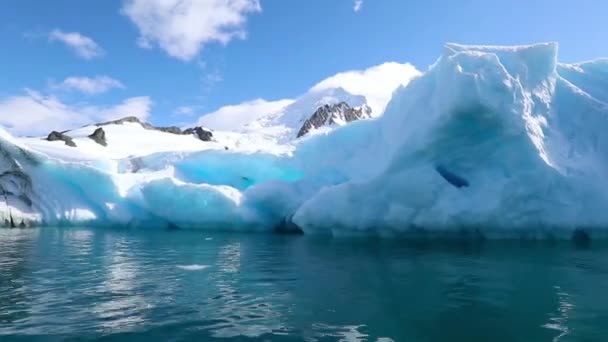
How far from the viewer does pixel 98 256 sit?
10.9 meters

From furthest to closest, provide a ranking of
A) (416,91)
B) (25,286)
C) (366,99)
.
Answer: (366,99) < (416,91) < (25,286)

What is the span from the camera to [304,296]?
6637 mm

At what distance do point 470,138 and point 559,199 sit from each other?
3.26 meters

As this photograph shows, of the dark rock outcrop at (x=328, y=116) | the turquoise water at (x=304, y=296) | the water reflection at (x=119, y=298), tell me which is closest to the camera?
the turquoise water at (x=304, y=296)

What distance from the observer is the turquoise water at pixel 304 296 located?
16.2 ft

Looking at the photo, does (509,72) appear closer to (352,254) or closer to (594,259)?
(594,259)

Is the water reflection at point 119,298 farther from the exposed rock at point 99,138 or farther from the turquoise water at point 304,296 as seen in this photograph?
the exposed rock at point 99,138

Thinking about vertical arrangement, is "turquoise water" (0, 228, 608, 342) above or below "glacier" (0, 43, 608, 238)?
below

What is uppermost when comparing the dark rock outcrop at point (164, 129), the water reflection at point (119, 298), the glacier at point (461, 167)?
the dark rock outcrop at point (164, 129)


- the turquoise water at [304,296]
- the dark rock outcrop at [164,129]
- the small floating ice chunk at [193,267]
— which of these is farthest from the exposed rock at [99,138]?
the small floating ice chunk at [193,267]

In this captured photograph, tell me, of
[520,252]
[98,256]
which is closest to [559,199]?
[520,252]

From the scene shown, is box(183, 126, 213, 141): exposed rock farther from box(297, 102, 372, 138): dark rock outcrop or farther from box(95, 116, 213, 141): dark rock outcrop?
box(297, 102, 372, 138): dark rock outcrop

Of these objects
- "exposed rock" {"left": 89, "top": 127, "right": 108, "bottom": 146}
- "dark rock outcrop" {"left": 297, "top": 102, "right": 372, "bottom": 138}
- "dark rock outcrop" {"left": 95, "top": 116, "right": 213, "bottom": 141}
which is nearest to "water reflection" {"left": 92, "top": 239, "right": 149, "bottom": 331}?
"exposed rock" {"left": 89, "top": 127, "right": 108, "bottom": 146}

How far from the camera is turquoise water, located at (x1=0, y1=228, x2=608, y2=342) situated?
4938 millimetres
